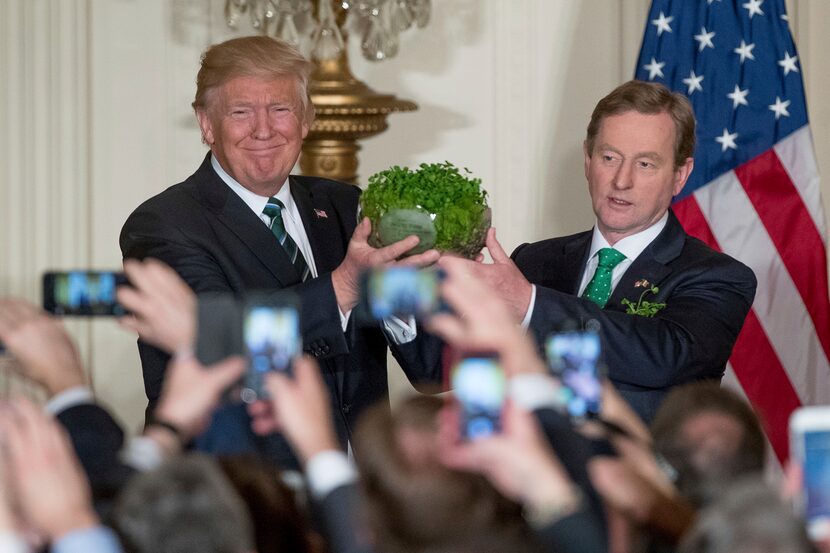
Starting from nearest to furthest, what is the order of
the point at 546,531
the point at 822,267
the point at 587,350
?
the point at 546,531 → the point at 587,350 → the point at 822,267

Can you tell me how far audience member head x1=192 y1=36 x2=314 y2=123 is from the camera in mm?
2971

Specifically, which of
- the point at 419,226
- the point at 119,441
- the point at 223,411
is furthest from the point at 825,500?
the point at 419,226

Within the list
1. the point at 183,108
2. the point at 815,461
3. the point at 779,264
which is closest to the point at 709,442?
the point at 815,461

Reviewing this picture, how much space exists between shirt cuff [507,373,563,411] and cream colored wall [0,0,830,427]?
316 centimetres

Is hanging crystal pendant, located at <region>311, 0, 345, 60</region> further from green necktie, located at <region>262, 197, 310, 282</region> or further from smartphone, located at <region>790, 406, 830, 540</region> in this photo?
smartphone, located at <region>790, 406, 830, 540</region>

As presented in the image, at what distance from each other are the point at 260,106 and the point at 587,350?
1339mm

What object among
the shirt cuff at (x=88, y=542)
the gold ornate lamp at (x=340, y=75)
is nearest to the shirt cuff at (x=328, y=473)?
the shirt cuff at (x=88, y=542)

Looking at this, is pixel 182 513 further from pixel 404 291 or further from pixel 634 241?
pixel 634 241

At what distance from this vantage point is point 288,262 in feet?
9.74

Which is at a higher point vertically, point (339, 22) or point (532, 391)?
point (339, 22)

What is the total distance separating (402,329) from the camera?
2859 millimetres

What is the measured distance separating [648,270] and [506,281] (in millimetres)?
426

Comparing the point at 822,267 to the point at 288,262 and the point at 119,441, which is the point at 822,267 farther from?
the point at 119,441

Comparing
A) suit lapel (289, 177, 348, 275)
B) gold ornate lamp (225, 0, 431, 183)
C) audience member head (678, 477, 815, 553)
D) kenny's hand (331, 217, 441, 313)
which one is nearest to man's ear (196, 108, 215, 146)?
suit lapel (289, 177, 348, 275)
